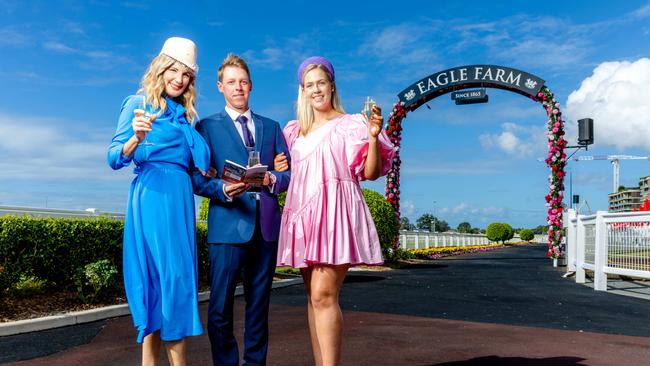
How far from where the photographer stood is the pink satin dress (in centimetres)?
324

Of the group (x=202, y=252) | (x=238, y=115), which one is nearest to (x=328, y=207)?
(x=238, y=115)

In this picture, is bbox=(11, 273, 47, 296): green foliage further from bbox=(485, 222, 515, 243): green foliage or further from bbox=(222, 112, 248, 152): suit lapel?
bbox=(485, 222, 515, 243): green foliage

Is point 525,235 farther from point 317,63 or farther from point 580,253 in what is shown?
point 317,63

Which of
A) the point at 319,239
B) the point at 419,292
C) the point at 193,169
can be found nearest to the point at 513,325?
the point at 419,292

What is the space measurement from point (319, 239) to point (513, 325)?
456 cm

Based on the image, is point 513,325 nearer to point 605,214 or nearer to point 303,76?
point 303,76

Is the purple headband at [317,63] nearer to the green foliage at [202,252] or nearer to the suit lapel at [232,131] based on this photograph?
the suit lapel at [232,131]

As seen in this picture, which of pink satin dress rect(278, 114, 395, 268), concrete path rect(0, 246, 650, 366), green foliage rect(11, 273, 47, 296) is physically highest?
pink satin dress rect(278, 114, 395, 268)

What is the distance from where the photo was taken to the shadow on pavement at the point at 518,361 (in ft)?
15.4

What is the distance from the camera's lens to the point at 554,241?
17.5 meters

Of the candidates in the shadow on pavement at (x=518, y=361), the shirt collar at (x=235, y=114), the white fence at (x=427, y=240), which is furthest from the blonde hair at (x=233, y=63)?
the white fence at (x=427, y=240)

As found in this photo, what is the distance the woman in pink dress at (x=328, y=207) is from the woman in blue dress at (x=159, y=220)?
578 mm

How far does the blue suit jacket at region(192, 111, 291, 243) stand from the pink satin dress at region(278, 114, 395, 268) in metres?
0.10

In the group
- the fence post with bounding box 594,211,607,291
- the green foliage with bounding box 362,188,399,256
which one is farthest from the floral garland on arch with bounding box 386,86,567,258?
the fence post with bounding box 594,211,607,291
